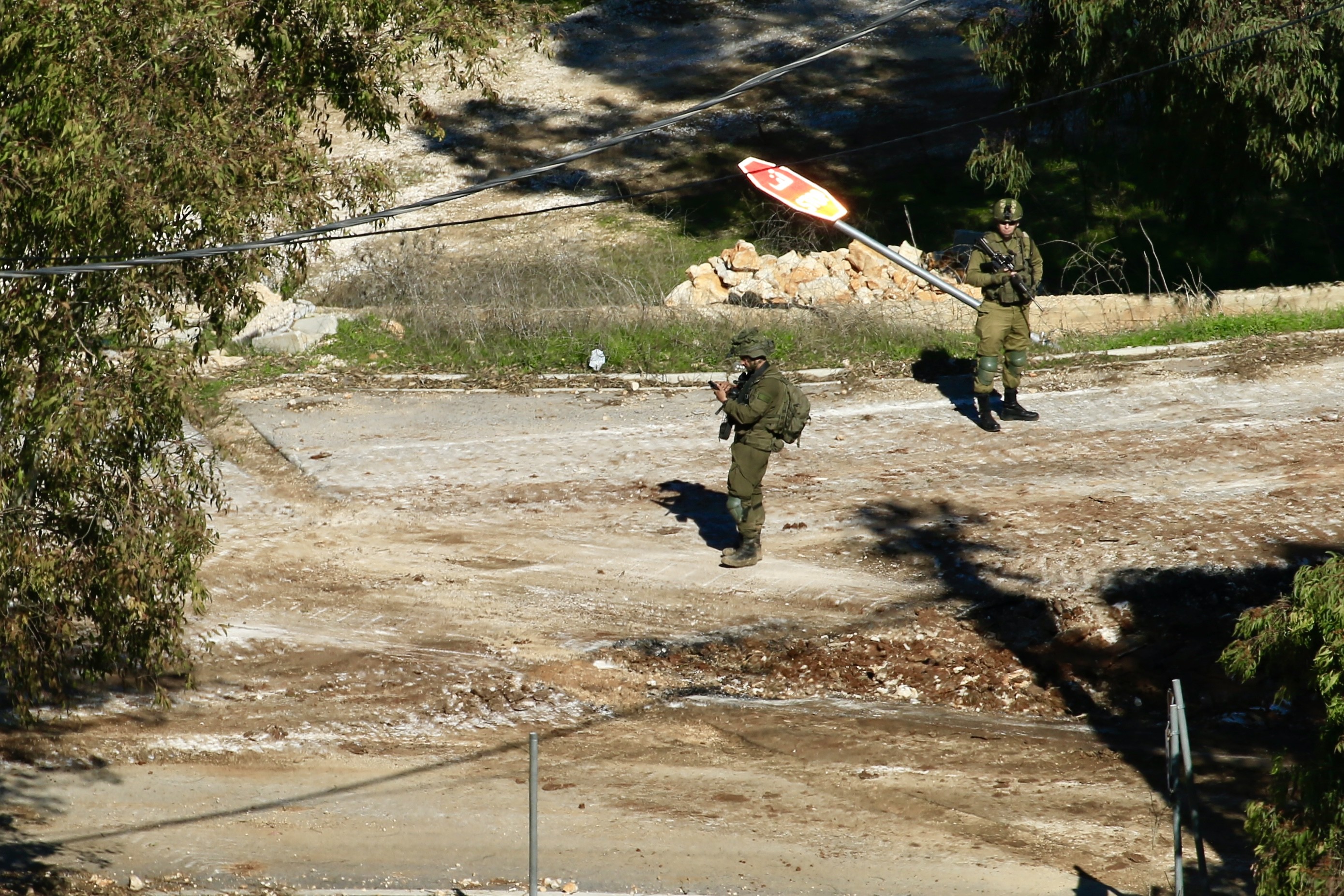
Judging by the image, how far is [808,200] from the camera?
13086 mm

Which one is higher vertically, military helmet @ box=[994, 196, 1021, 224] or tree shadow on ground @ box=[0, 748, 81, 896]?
military helmet @ box=[994, 196, 1021, 224]

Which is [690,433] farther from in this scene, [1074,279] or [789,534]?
[1074,279]

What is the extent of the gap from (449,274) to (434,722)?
10089mm

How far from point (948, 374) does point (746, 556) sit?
194 inches

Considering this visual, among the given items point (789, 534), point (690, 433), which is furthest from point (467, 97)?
point (789, 534)

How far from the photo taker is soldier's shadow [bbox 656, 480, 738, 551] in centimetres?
1086

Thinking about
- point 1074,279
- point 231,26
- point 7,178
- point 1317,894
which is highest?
point 231,26

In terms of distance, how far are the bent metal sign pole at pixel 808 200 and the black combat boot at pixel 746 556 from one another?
289cm

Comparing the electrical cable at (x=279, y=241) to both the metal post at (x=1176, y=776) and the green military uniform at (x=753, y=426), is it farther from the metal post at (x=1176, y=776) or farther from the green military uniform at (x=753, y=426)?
the metal post at (x=1176, y=776)

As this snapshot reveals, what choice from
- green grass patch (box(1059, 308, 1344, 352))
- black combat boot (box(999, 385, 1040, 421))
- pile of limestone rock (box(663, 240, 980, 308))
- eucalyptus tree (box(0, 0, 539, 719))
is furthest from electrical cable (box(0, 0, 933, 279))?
pile of limestone rock (box(663, 240, 980, 308))

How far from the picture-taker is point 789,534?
1078 cm

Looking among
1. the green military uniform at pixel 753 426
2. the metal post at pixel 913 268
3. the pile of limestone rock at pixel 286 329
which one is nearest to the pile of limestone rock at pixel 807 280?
the metal post at pixel 913 268

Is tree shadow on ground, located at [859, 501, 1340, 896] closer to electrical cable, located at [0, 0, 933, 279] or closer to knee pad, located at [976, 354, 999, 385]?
knee pad, located at [976, 354, 999, 385]

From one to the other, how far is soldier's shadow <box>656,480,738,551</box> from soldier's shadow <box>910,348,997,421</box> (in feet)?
10.2
